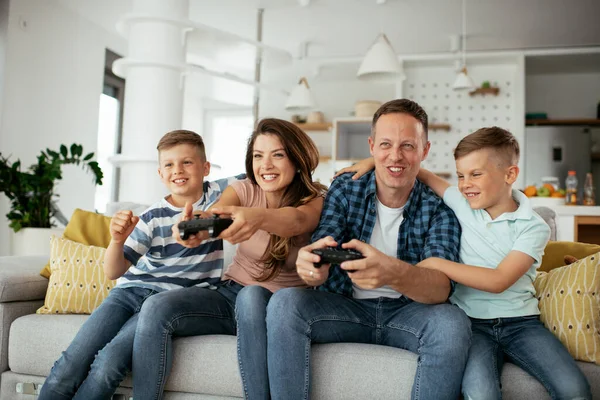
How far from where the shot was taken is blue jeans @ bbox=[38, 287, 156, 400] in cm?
155

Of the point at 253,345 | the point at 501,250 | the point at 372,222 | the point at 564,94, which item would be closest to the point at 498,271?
the point at 501,250

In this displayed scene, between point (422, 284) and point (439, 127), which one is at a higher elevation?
point (439, 127)

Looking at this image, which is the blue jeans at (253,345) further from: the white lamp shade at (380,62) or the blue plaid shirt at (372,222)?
the white lamp shade at (380,62)

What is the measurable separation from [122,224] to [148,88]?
7.38 feet

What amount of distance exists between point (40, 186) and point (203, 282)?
2.22 m

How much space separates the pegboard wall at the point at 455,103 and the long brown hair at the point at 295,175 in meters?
4.76

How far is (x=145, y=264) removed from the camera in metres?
1.83

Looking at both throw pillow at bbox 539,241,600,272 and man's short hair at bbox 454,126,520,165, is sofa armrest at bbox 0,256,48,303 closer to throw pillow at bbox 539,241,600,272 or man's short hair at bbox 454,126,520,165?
man's short hair at bbox 454,126,520,165

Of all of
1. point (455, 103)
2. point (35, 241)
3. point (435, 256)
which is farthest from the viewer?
point (455, 103)

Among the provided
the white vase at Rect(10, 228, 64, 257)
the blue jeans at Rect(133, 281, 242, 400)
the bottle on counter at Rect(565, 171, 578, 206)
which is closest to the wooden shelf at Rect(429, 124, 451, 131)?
the bottle on counter at Rect(565, 171, 578, 206)

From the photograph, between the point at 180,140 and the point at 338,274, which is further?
the point at 180,140

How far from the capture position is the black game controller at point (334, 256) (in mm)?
1292

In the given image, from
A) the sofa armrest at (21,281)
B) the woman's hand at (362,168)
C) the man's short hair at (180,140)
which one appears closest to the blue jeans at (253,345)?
the woman's hand at (362,168)

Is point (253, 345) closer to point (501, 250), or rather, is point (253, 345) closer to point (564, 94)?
point (501, 250)
